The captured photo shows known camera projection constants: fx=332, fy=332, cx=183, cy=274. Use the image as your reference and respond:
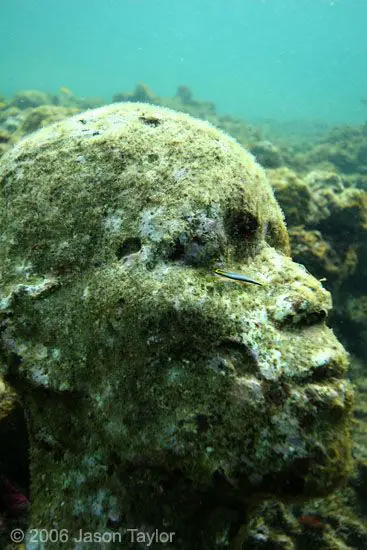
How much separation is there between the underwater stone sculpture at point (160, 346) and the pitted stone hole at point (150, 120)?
20 cm

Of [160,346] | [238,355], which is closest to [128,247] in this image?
[160,346]

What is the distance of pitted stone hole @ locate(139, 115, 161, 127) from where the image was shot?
320 cm

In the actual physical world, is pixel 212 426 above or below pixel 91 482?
above

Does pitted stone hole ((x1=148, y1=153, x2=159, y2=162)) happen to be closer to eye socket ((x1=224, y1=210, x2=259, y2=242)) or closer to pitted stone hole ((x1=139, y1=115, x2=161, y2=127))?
pitted stone hole ((x1=139, y1=115, x2=161, y2=127))

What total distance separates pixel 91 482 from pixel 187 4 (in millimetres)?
211646

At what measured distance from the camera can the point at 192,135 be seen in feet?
9.90

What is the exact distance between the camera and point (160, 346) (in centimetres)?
226

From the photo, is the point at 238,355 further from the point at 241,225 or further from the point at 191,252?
the point at 241,225

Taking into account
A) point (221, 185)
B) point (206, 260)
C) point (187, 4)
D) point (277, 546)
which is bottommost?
point (277, 546)

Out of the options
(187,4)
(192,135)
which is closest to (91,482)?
(192,135)

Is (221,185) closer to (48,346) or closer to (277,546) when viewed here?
(48,346)

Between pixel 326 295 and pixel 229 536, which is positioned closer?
pixel 229 536

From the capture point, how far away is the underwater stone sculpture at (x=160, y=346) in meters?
2.03

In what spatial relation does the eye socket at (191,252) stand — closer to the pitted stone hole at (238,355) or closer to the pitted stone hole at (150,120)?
the pitted stone hole at (238,355)
